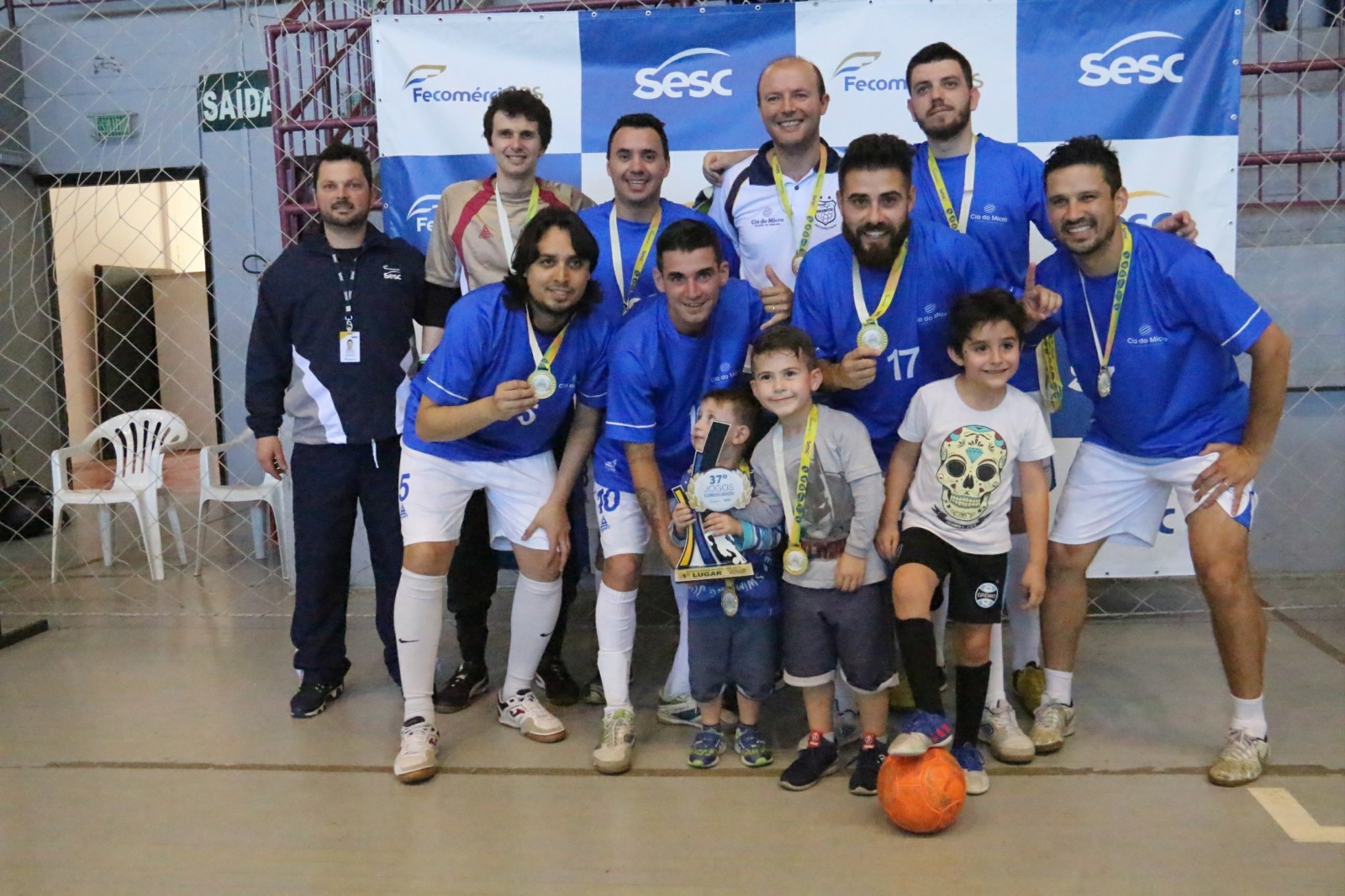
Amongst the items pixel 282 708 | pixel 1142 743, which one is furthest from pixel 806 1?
pixel 282 708

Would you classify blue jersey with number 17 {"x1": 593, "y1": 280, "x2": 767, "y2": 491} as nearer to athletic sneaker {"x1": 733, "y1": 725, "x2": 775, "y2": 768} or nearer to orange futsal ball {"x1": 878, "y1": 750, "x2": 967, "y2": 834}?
athletic sneaker {"x1": 733, "y1": 725, "x2": 775, "y2": 768}

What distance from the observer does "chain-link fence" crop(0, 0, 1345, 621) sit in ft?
14.6

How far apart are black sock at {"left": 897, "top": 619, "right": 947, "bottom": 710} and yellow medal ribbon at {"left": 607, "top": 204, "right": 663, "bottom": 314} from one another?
1.19 meters

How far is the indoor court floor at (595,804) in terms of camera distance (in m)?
2.29

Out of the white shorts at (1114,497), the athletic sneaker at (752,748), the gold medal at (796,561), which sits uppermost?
the white shorts at (1114,497)

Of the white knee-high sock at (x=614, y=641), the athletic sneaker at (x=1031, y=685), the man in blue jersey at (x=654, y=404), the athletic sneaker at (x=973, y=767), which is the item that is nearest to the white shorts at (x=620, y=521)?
the man in blue jersey at (x=654, y=404)

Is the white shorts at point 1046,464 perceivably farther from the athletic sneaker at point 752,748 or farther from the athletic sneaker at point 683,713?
the athletic sneaker at point 683,713

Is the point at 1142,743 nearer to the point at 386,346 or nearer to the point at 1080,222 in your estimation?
the point at 1080,222

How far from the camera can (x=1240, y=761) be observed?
2641mm

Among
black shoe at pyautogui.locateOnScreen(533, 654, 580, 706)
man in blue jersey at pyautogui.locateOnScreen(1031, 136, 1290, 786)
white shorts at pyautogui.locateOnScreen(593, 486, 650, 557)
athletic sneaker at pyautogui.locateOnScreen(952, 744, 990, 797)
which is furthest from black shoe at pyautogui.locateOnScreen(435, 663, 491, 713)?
man in blue jersey at pyautogui.locateOnScreen(1031, 136, 1290, 786)

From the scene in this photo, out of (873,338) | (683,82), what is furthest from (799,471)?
(683,82)

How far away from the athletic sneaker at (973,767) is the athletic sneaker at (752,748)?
19.0 inches

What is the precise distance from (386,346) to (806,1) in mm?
1917

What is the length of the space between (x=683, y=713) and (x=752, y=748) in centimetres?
35
